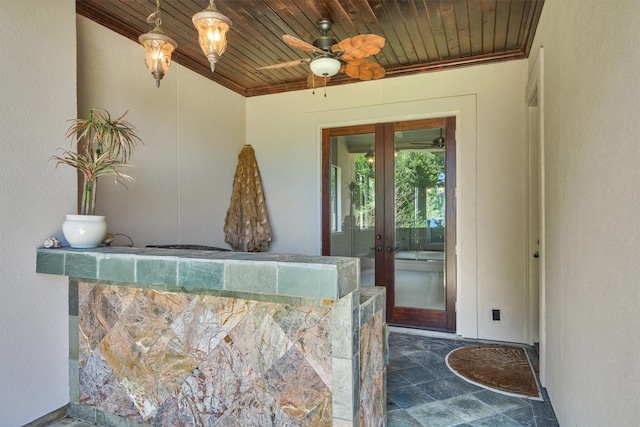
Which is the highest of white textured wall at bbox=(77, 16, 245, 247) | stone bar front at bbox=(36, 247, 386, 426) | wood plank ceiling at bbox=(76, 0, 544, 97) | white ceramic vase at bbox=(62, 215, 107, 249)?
wood plank ceiling at bbox=(76, 0, 544, 97)

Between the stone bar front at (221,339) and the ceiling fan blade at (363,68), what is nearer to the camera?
the stone bar front at (221,339)

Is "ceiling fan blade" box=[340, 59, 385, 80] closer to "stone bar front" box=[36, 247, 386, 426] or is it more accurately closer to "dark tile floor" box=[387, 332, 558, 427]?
"stone bar front" box=[36, 247, 386, 426]

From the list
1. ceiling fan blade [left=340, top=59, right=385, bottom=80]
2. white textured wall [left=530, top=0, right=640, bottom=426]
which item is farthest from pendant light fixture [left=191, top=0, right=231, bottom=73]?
white textured wall [left=530, top=0, right=640, bottom=426]

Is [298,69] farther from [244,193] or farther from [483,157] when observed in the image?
[483,157]

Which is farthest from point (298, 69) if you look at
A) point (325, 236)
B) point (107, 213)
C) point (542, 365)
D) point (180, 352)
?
point (542, 365)

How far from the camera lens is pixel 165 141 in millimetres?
3701

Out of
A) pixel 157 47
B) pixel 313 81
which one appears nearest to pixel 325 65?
pixel 313 81

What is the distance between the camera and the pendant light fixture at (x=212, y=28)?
1.98 m

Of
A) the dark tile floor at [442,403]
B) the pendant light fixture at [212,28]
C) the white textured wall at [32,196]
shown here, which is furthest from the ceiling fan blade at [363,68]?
the dark tile floor at [442,403]

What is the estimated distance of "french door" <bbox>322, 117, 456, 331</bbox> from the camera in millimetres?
4098

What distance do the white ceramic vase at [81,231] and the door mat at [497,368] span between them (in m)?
2.98

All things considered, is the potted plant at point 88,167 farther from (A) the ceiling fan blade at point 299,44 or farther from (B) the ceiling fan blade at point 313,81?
(B) the ceiling fan blade at point 313,81

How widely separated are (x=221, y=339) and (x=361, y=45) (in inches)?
82.8

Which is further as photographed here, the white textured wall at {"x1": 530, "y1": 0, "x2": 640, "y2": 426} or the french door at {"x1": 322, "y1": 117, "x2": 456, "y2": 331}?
the french door at {"x1": 322, "y1": 117, "x2": 456, "y2": 331}
